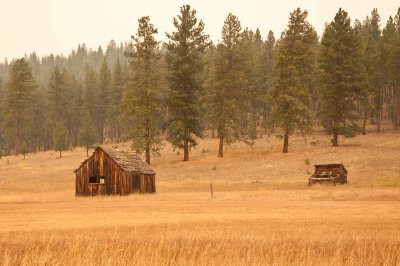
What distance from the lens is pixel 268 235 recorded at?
49.4 feet

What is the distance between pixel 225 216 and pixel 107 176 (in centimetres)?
1912

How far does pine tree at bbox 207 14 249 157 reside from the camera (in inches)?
2203

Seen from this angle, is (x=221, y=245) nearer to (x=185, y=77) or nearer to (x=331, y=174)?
(x=331, y=174)

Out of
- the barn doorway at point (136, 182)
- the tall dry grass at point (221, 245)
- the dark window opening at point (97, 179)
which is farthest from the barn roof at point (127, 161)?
the tall dry grass at point (221, 245)

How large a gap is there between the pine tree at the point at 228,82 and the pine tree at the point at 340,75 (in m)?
9.63

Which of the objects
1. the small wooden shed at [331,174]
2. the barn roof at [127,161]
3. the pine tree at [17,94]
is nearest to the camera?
the barn roof at [127,161]

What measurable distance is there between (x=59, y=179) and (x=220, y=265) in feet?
147

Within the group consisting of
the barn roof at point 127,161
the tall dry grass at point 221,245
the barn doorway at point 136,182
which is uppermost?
the barn roof at point 127,161

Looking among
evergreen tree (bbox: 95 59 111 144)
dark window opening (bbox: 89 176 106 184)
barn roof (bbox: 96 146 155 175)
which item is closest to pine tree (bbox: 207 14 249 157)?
barn roof (bbox: 96 146 155 175)

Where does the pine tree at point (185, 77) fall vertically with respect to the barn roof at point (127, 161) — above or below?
above

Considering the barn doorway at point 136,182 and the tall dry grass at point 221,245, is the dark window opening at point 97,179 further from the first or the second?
the tall dry grass at point 221,245

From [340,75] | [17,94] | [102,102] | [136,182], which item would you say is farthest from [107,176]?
[102,102]

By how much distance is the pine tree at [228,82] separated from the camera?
5597 cm

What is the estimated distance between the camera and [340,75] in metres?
55.7
